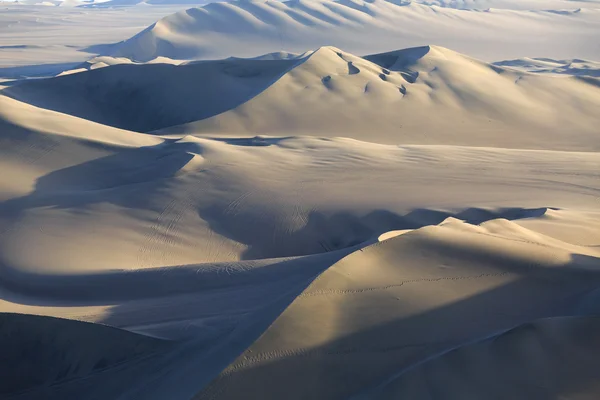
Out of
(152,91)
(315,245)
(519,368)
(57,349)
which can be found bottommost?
(152,91)

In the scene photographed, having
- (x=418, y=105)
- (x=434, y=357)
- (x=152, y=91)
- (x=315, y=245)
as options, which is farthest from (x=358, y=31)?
(x=434, y=357)

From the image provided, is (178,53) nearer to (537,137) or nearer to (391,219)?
(537,137)

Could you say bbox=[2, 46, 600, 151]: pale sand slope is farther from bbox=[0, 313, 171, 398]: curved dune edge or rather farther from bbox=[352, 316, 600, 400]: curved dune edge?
bbox=[352, 316, 600, 400]: curved dune edge

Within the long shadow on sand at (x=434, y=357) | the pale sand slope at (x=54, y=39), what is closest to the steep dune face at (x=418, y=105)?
the long shadow on sand at (x=434, y=357)

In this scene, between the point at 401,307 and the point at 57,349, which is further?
the point at 57,349

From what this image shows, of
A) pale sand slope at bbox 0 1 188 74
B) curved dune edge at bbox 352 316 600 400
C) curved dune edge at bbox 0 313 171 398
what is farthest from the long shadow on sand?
pale sand slope at bbox 0 1 188 74

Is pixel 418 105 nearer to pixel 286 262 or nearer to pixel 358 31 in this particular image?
pixel 286 262
